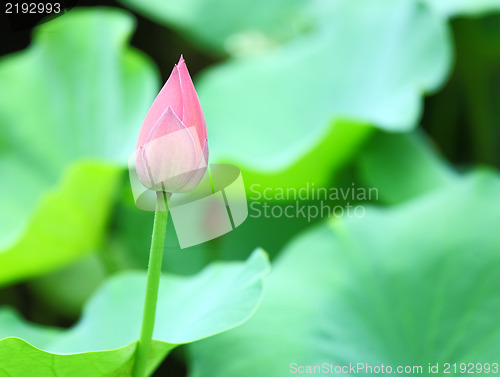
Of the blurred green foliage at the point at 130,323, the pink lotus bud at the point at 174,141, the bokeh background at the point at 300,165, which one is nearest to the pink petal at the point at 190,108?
the pink lotus bud at the point at 174,141

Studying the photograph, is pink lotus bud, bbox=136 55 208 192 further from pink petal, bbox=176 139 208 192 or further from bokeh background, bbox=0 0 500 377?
bokeh background, bbox=0 0 500 377

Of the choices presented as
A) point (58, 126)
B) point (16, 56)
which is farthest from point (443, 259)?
point (16, 56)

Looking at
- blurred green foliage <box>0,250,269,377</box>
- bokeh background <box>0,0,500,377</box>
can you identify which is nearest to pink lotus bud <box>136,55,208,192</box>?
blurred green foliage <box>0,250,269,377</box>

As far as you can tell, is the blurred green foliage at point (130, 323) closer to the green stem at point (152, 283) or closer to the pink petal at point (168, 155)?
the green stem at point (152, 283)

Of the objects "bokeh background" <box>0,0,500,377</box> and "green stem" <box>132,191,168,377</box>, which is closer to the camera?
"green stem" <box>132,191,168,377</box>

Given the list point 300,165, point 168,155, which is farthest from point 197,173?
point 300,165

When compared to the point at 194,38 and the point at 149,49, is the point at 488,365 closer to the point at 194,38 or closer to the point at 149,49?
the point at 194,38
